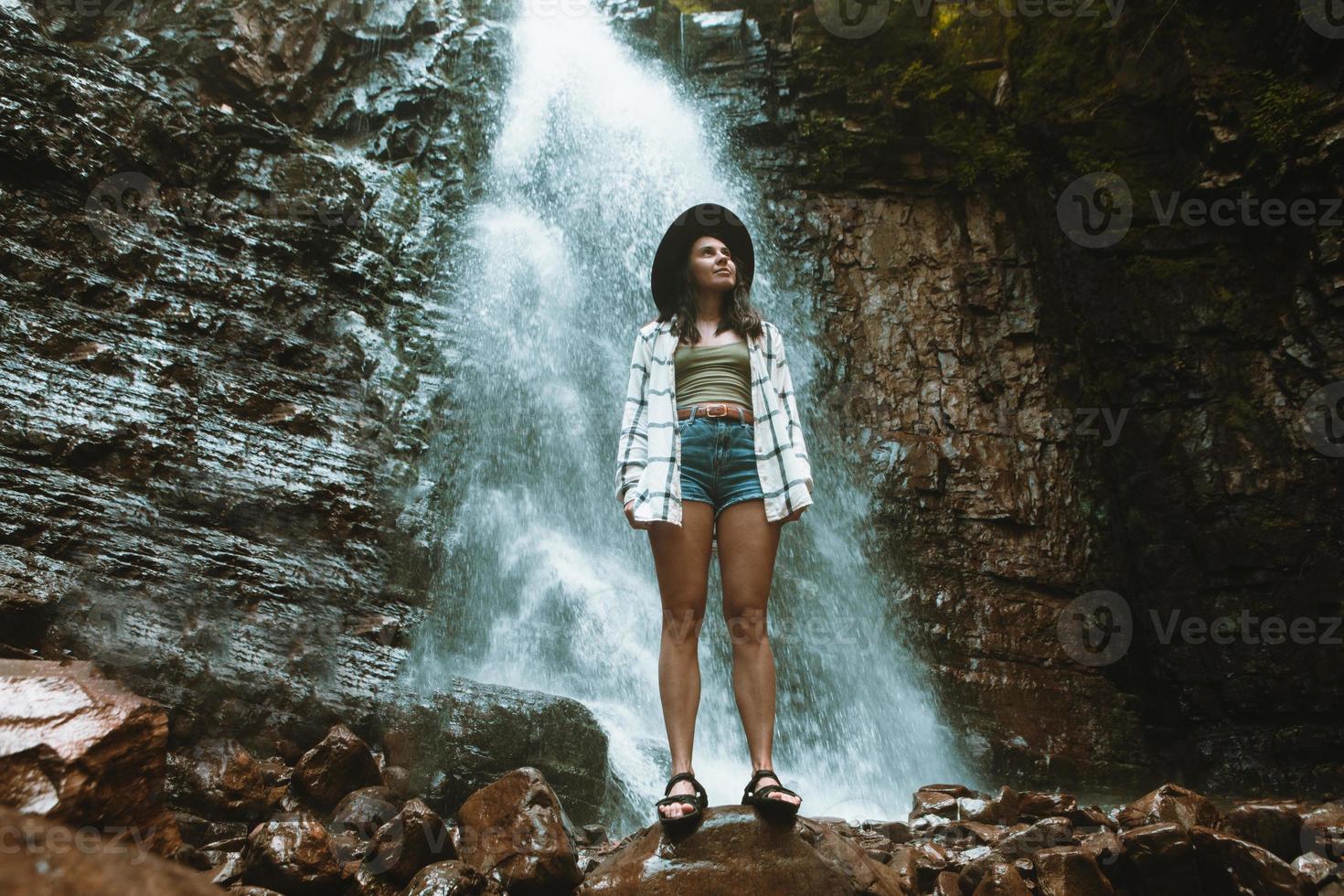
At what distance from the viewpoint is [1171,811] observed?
382 centimetres

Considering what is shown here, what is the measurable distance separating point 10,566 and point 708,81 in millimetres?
10657

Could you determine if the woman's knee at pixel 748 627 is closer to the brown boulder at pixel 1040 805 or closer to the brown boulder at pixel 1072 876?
the brown boulder at pixel 1072 876

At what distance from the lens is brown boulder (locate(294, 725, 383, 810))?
160 inches

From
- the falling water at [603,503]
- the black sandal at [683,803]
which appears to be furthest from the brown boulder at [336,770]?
the black sandal at [683,803]

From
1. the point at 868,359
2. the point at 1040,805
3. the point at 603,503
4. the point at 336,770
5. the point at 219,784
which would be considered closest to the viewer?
the point at 219,784

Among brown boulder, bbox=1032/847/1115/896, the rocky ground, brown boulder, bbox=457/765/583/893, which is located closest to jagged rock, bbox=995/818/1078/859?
the rocky ground

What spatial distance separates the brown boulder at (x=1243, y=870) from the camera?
291 cm

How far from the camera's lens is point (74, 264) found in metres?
6.25

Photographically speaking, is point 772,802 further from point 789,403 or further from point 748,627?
point 789,403

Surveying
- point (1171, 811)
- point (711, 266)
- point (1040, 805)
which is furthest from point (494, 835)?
point (1171, 811)

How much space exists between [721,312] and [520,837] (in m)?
2.41

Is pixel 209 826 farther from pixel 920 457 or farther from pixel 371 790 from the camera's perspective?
pixel 920 457

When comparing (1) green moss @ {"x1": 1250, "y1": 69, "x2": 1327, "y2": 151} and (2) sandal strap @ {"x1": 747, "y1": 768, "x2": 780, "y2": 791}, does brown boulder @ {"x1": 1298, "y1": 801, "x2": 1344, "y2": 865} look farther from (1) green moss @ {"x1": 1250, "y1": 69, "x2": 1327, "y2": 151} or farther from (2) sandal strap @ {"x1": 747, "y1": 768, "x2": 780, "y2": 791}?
(1) green moss @ {"x1": 1250, "y1": 69, "x2": 1327, "y2": 151}

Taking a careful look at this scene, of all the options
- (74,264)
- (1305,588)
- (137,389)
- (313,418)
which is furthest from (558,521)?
(1305,588)
